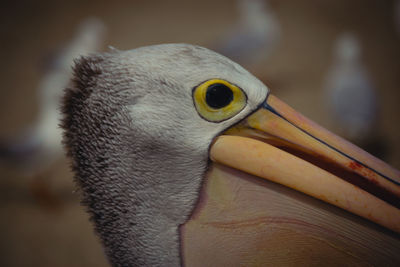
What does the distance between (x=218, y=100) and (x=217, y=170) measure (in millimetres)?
140

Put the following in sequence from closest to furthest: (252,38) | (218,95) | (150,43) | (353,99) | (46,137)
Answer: (218,95) < (46,137) < (353,99) < (252,38) < (150,43)

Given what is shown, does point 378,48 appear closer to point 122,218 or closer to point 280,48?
point 280,48

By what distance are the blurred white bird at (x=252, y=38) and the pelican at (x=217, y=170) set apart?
2.69 meters

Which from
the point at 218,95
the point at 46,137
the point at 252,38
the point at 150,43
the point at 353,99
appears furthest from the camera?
the point at 150,43

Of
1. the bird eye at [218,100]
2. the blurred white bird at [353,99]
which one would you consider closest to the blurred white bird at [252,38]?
the blurred white bird at [353,99]

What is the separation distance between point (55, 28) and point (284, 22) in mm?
2877

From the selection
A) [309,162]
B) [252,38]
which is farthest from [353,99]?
[309,162]

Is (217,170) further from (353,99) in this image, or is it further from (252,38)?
(252,38)

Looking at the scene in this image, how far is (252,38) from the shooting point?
3.38 m

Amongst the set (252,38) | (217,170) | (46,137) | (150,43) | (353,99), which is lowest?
(217,170)

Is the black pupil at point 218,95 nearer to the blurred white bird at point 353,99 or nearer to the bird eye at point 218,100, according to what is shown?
the bird eye at point 218,100

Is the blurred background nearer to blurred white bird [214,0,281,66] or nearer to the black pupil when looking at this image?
blurred white bird [214,0,281,66]

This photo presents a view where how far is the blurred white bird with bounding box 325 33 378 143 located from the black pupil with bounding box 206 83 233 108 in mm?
2526

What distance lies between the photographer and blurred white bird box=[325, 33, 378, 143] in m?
2.85
